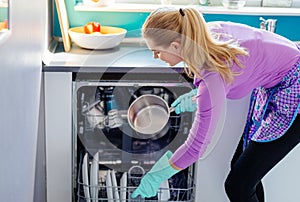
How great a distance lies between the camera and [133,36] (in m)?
2.72

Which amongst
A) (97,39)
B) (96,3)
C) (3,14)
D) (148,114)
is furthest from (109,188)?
(3,14)

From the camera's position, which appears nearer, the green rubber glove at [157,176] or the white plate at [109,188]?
the green rubber glove at [157,176]

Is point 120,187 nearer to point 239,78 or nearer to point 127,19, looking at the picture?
point 239,78

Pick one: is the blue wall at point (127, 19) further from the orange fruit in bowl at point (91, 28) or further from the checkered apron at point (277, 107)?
the checkered apron at point (277, 107)

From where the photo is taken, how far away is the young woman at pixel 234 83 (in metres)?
1.78

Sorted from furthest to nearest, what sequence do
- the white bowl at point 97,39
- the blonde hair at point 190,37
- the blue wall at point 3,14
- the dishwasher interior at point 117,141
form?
the white bowl at point 97,39
the dishwasher interior at point 117,141
the blonde hair at point 190,37
the blue wall at point 3,14

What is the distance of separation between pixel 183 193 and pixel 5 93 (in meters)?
1.28

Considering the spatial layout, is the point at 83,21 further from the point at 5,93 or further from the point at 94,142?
the point at 5,93

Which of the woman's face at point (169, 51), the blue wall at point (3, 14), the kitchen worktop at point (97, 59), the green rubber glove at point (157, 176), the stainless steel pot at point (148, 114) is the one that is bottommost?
the green rubber glove at point (157, 176)

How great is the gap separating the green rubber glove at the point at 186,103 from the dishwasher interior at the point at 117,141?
2.4 inches

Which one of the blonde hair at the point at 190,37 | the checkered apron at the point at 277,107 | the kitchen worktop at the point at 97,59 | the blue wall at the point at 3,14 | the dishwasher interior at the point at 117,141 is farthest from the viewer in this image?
the dishwasher interior at the point at 117,141

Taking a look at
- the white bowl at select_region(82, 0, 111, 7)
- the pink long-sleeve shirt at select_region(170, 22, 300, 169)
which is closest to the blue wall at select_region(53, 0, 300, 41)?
the white bowl at select_region(82, 0, 111, 7)

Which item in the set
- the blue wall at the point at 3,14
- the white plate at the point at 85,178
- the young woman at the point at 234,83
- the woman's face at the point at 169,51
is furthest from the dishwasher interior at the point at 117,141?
the blue wall at the point at 3,14

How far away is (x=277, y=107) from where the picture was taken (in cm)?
205
